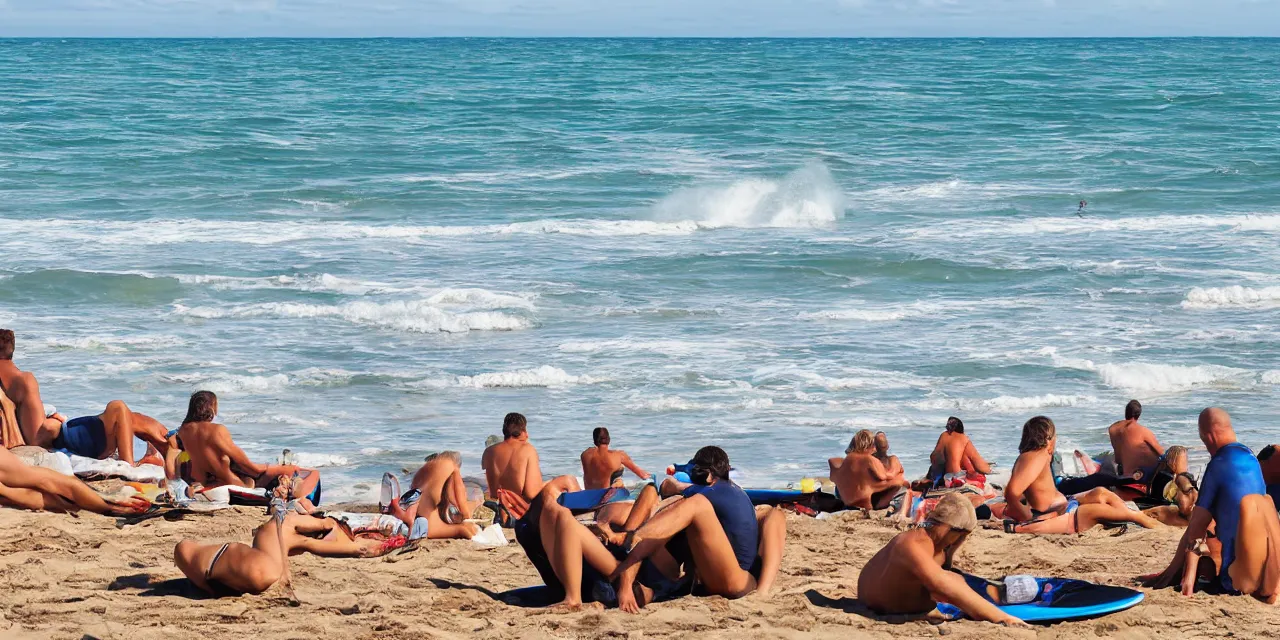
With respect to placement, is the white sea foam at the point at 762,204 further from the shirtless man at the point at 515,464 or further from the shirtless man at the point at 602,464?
the shirtless man at the point at 515,464

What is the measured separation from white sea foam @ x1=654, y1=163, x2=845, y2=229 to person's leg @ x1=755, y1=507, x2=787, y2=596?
19.0 m

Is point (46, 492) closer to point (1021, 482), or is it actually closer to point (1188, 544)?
point (1021, 482)

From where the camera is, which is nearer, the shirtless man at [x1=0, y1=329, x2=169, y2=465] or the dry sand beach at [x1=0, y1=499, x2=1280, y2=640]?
the dry sand beach at [x1=0, y1=499, x2=1280, y2=640]

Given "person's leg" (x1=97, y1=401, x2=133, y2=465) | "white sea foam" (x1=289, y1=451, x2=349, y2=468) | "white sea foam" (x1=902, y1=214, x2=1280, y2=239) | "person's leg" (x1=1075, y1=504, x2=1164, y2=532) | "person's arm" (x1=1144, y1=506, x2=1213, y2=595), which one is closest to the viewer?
"person's arm" (x1=1144, y1=506, x2=1213, y2=595)

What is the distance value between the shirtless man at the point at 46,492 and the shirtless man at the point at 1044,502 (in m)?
5.08

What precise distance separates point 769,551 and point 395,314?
10.8m

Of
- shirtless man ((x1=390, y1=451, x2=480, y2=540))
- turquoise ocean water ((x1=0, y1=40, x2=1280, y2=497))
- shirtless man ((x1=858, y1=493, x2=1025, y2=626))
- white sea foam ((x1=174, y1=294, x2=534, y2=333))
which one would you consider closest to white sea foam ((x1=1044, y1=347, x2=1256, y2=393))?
turquoise ocean water ((x1=0, y1=40, x2=1280, y2=497))

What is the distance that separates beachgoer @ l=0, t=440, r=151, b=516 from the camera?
23.4 feet

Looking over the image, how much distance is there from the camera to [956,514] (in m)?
5.36

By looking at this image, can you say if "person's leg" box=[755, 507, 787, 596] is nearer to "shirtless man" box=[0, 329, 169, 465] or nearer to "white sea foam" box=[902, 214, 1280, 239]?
"shirtless man" box=[0, 329, 169, 465]

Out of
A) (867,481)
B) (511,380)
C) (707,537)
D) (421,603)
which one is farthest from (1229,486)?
(511,380)

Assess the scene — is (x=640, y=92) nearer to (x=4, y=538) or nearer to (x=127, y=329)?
(x=127, y=329)

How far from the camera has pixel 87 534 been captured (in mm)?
6797

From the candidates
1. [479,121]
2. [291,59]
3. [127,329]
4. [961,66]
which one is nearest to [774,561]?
[127,329]
